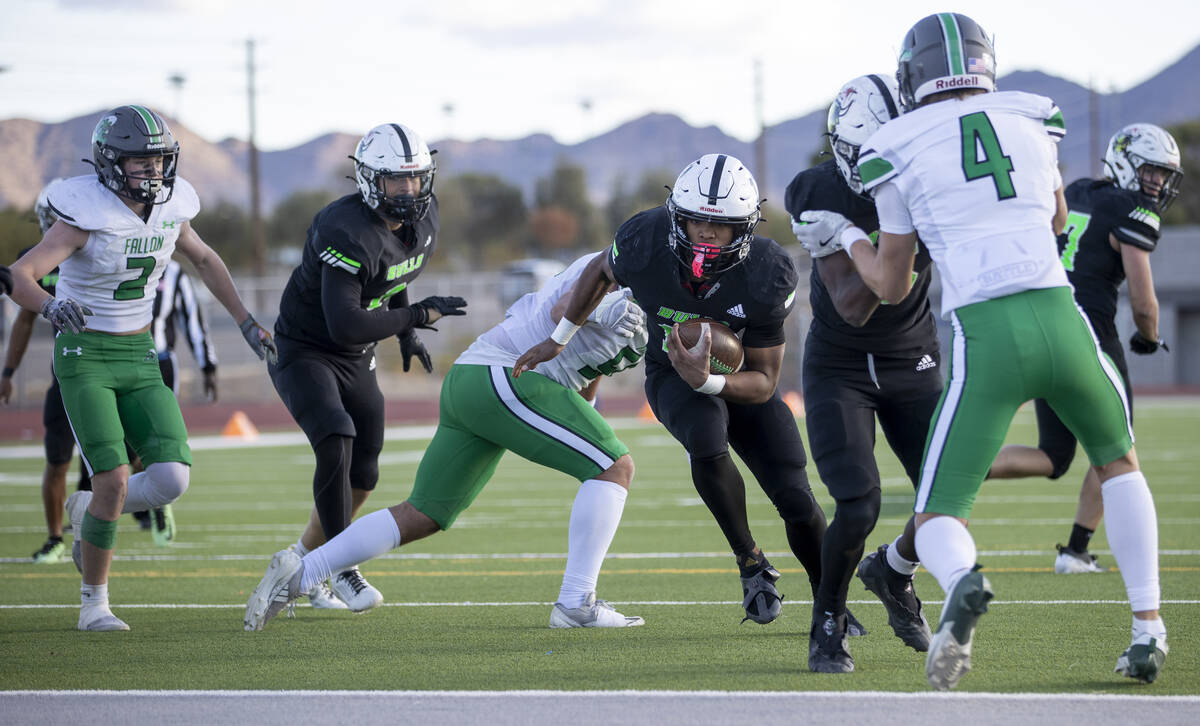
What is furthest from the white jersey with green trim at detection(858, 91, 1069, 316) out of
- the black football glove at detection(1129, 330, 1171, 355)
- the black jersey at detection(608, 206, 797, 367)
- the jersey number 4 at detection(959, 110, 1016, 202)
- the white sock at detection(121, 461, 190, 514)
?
the white sock at detection(121, 461, 190, 514)

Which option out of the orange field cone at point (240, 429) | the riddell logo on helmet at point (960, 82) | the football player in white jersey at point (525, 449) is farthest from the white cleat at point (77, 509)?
the orange field cone at point (240, 429)

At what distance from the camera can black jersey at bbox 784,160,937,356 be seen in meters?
4.27

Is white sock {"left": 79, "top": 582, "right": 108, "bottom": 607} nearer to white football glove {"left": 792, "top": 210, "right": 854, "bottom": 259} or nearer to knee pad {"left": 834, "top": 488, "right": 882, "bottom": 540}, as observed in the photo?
knee pad {"left": 834, "top": 488, "right": 882, "bottom": 540}

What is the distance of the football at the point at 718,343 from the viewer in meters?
4.51

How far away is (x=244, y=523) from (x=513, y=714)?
20.3ft

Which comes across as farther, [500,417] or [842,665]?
[500,417]

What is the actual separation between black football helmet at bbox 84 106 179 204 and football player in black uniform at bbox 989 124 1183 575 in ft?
12.9

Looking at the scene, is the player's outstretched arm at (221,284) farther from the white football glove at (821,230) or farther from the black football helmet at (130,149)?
the white football glove at (821,230)

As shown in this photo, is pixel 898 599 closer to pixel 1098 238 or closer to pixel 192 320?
pixel 1098 238

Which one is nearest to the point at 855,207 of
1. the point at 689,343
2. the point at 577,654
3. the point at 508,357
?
the point at 689,343

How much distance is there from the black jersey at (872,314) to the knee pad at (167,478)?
260cm

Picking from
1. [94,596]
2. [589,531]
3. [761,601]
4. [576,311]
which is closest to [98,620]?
[94,596]

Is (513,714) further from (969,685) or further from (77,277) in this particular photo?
(77,277)

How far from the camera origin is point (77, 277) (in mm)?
5375
